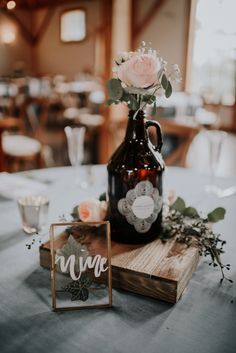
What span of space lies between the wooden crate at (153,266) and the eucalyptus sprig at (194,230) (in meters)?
0.03

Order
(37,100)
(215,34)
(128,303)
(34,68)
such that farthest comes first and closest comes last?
(34,68) < (215,34) < (37,100) < (128,303)

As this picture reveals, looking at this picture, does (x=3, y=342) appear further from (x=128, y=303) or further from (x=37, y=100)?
(x=37, y=100)

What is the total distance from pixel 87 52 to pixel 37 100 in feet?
17.9

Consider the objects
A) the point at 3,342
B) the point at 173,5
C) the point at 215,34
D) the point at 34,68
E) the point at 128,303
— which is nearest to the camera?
the point at 3,342

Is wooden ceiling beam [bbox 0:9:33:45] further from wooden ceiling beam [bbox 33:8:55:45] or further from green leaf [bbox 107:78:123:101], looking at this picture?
green leaf [bbox 107:78:123:101]

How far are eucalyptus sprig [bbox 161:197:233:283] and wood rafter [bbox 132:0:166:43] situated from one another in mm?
3548

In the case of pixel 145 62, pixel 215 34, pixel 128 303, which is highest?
pixel 215 34

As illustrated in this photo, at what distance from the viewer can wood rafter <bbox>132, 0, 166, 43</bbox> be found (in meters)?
4.38

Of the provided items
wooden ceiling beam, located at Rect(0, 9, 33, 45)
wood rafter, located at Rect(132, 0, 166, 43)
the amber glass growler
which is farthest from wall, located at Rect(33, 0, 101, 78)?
the amber glass growler

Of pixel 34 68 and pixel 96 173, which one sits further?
pixel 34 68

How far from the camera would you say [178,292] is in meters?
0.79

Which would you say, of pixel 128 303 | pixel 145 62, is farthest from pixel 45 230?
pixel 145 62

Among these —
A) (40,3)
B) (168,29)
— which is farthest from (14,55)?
(168,29)

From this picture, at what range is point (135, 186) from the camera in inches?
36.2
